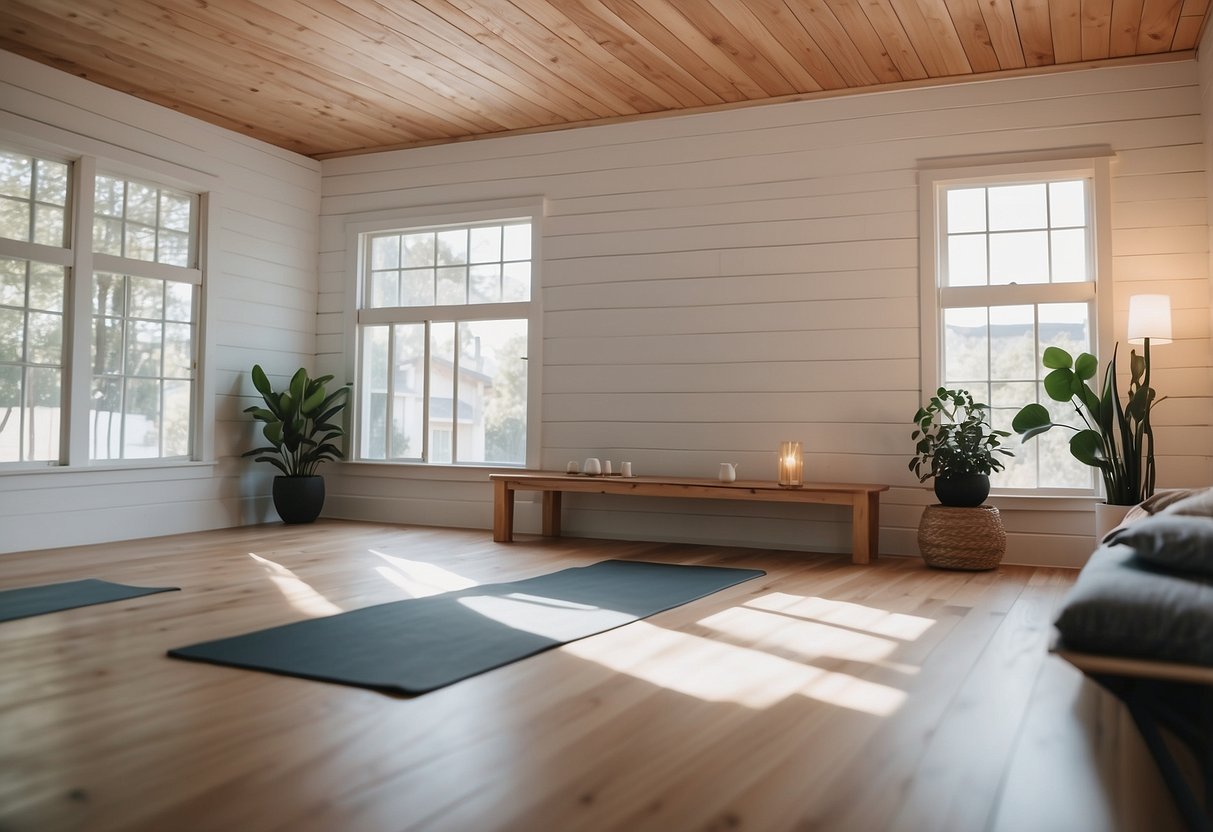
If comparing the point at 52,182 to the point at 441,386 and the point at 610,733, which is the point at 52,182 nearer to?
the point at 441,386

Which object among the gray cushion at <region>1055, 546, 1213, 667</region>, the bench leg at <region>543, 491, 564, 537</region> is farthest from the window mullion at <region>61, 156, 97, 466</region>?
the gray cushion at <region>1055, 546, 1213, 667</region>

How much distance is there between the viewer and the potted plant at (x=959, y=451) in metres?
4.82

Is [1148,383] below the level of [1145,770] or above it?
above

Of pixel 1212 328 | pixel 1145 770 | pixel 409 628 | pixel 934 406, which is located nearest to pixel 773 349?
pixel 934 406

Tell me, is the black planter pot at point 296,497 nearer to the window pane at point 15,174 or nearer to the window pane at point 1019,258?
the window pane at point 15,174

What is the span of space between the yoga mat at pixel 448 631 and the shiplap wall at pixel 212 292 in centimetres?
283

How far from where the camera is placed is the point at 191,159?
6141mm

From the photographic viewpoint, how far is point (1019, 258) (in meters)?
5.29

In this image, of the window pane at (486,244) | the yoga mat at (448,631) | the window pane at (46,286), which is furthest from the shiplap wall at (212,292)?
the yoga mat at (448,631)

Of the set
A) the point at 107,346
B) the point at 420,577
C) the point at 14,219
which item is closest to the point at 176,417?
the point at 107,346

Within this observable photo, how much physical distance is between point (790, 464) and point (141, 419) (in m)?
4.03

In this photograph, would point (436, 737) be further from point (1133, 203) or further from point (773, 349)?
point (1133, 203)

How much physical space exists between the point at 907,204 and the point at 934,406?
124cm

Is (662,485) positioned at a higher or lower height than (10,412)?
lower
